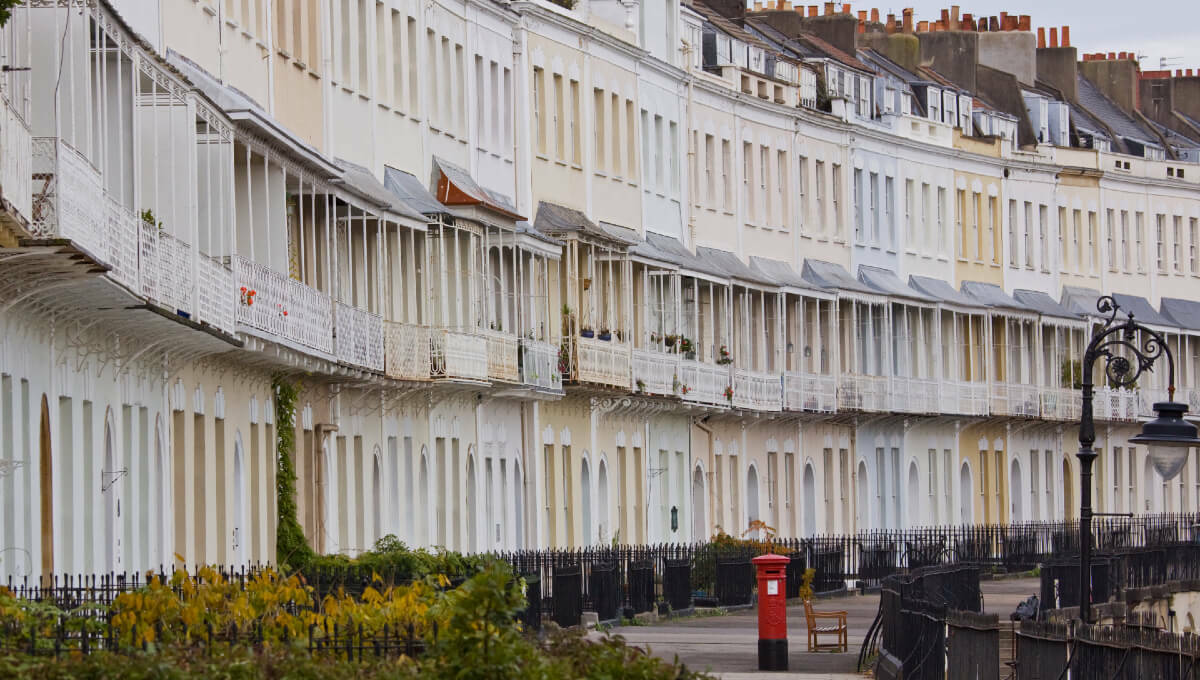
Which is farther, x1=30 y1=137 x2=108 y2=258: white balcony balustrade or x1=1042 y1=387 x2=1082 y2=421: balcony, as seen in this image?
x1=1042 y1=387 x2=1082 y2=421: balcony

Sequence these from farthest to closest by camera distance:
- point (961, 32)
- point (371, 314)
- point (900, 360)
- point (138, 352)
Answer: point (961, 32), point (900, 360), point (371, 314), point (138, 352)

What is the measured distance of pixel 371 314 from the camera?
41.3 metres

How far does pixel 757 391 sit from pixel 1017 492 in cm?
1911

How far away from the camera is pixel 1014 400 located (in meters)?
80.1

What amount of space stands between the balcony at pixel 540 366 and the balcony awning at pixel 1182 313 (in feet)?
136

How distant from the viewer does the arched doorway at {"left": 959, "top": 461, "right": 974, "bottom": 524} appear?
7862cm

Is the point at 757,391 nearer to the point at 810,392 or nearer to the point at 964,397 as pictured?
the point at 810,392

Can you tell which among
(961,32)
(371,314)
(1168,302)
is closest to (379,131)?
(371,314)

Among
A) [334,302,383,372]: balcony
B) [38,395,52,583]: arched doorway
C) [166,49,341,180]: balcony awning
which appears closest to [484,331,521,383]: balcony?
[334,302,383,372]: balcony

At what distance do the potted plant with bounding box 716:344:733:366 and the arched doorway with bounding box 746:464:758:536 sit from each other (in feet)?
10.7

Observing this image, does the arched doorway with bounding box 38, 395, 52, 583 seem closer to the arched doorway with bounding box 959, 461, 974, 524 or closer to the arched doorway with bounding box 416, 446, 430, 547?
the arched doorway with bounding box 416, 446, 430, 547

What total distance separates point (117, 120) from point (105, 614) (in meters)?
9.79

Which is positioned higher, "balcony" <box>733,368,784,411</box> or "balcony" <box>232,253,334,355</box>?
"balcony" <box>232,253,334,355</box>

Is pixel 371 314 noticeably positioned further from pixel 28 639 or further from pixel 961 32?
pixel 961 32
